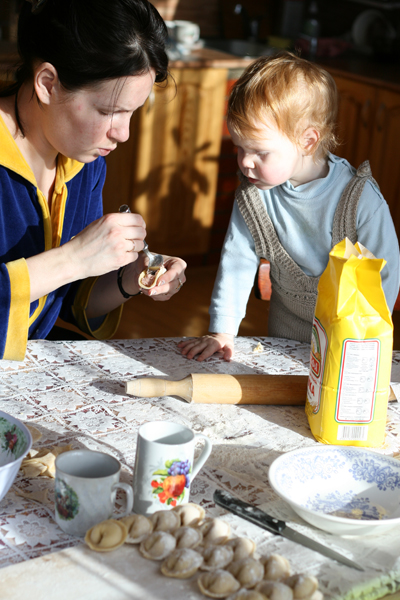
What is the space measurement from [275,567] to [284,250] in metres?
0.95

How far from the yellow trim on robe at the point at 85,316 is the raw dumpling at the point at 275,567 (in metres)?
0.90

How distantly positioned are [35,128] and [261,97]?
1.49ft

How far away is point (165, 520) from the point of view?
0.71 meters

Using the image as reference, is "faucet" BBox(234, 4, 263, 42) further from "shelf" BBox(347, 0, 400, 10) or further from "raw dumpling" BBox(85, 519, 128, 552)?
"raw dumpling" BBox(85, 519, 128, 552)

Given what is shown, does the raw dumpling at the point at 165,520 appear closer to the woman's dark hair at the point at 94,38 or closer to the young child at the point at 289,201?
the young child at the point at 289,201

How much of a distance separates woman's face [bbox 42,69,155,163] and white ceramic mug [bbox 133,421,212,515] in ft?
2.06

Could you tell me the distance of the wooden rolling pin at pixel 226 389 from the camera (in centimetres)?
103

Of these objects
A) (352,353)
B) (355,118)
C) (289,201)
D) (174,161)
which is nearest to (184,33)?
(174,161)

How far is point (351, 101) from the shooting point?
142 inches

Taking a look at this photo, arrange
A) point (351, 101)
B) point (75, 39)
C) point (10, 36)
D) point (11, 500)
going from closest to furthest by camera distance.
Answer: point (11, 500) → point (75, 39) → point (10, 36) → point (351, 101)

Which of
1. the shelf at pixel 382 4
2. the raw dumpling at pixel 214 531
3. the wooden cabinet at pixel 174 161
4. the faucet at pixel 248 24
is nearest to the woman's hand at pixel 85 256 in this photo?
the raw dumpling at pixel 214 531

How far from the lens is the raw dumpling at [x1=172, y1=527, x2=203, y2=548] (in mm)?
680

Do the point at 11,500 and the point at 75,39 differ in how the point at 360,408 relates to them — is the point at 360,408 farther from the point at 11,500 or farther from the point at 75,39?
the point at 75,39

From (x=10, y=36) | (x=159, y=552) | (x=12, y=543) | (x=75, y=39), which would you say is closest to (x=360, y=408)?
(x=159, y=552)
